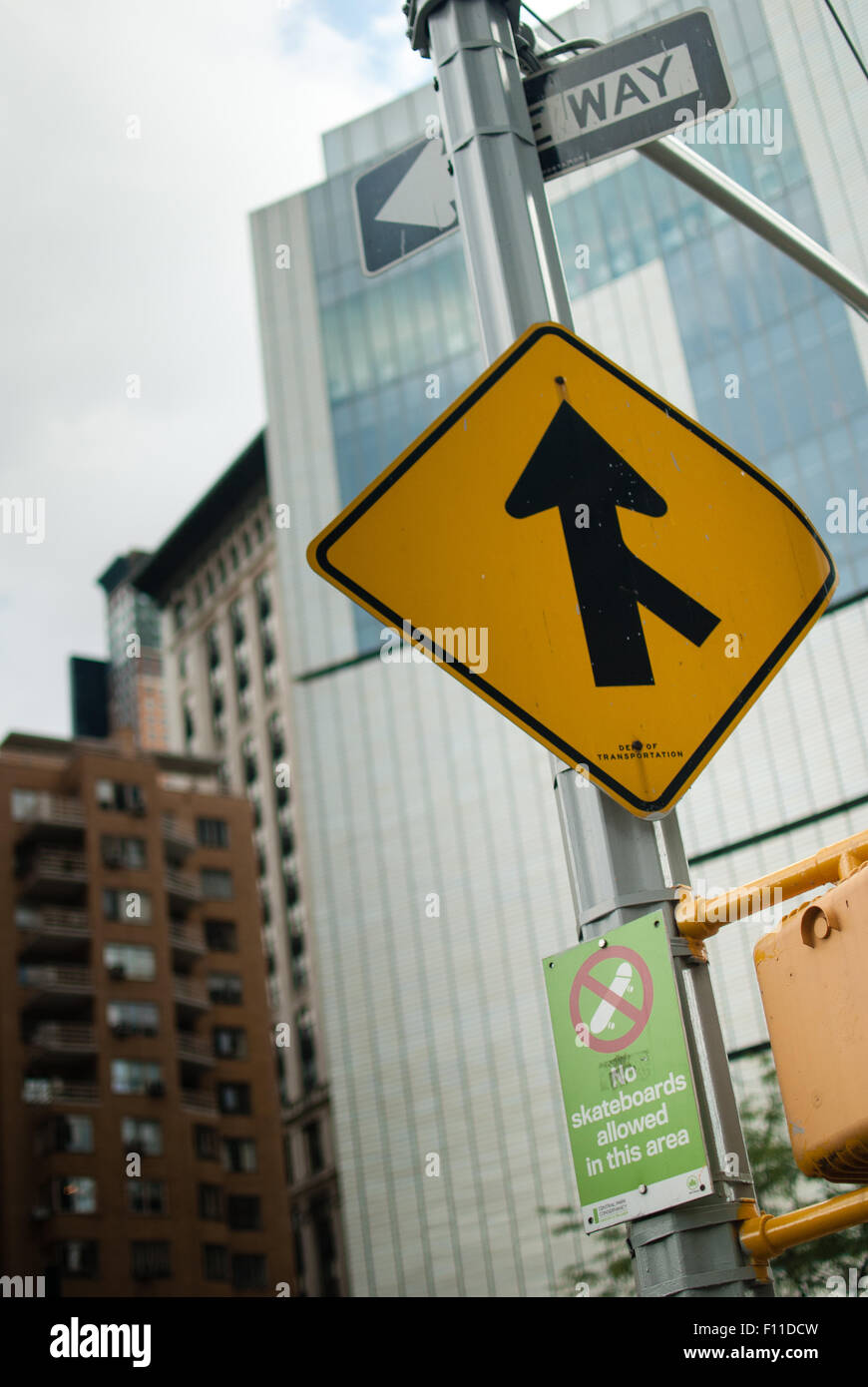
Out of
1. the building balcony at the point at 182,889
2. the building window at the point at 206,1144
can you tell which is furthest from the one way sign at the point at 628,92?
the building balcony at the point at 182,889

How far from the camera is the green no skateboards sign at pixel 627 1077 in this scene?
2.39 meters

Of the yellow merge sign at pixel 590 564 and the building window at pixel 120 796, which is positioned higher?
the building window at pixel 120 796

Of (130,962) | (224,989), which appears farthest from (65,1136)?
(224,989)

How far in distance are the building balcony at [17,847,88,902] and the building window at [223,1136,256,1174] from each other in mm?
11592

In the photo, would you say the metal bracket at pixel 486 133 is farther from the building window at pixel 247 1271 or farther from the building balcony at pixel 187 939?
the building balcony at pixel 187 939

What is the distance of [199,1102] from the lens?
5888cm

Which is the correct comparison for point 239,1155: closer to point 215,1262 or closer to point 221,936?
point 215,1262

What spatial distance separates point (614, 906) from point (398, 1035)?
148ft

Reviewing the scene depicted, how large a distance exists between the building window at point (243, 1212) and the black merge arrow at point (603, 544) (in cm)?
5894

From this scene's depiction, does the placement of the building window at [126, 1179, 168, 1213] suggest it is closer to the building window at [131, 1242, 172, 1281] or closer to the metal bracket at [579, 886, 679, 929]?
the building window at [131, 1242, 172, 1281]

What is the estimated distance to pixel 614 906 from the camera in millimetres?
2648

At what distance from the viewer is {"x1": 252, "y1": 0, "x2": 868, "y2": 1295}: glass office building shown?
40.1 meters
